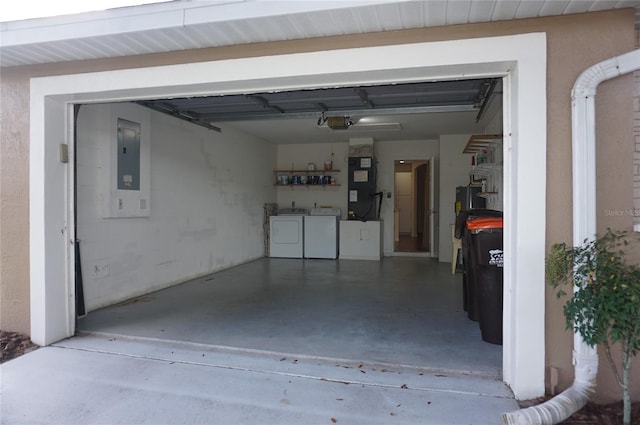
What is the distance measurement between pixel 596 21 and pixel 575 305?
5.35ft

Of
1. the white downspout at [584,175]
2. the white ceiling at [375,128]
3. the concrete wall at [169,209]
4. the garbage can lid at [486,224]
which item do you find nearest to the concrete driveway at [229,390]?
the white downspout at [584,175]

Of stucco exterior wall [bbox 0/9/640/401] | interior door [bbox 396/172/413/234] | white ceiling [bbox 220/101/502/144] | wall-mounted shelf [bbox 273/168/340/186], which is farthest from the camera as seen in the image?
interior door [bbox 396/172/413/234]

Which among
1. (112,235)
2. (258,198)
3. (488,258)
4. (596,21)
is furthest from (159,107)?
(596,21)

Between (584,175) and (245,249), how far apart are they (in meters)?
6.41

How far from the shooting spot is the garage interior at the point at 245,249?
11.3ft

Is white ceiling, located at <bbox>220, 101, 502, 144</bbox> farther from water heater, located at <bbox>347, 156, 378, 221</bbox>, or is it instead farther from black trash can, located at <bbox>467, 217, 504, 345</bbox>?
black trash can, located at <bbox>467, 217, 504, 345</bbox>

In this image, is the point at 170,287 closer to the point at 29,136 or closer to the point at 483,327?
the point at 29,136

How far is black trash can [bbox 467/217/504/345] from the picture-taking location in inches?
121

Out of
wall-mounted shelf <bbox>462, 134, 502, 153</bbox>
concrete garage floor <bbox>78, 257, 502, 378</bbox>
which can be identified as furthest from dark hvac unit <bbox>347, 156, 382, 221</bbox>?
wall-mounted shelf <bbox>462, 134, 502, 153</bbox>

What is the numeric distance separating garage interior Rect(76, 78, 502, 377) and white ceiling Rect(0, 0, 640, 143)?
139 centimetres

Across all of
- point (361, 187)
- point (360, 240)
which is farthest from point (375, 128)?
point (360, 240)

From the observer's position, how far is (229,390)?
245 cm

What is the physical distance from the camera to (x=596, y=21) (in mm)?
2193

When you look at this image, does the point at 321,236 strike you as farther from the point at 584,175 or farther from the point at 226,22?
the point at 584,175
